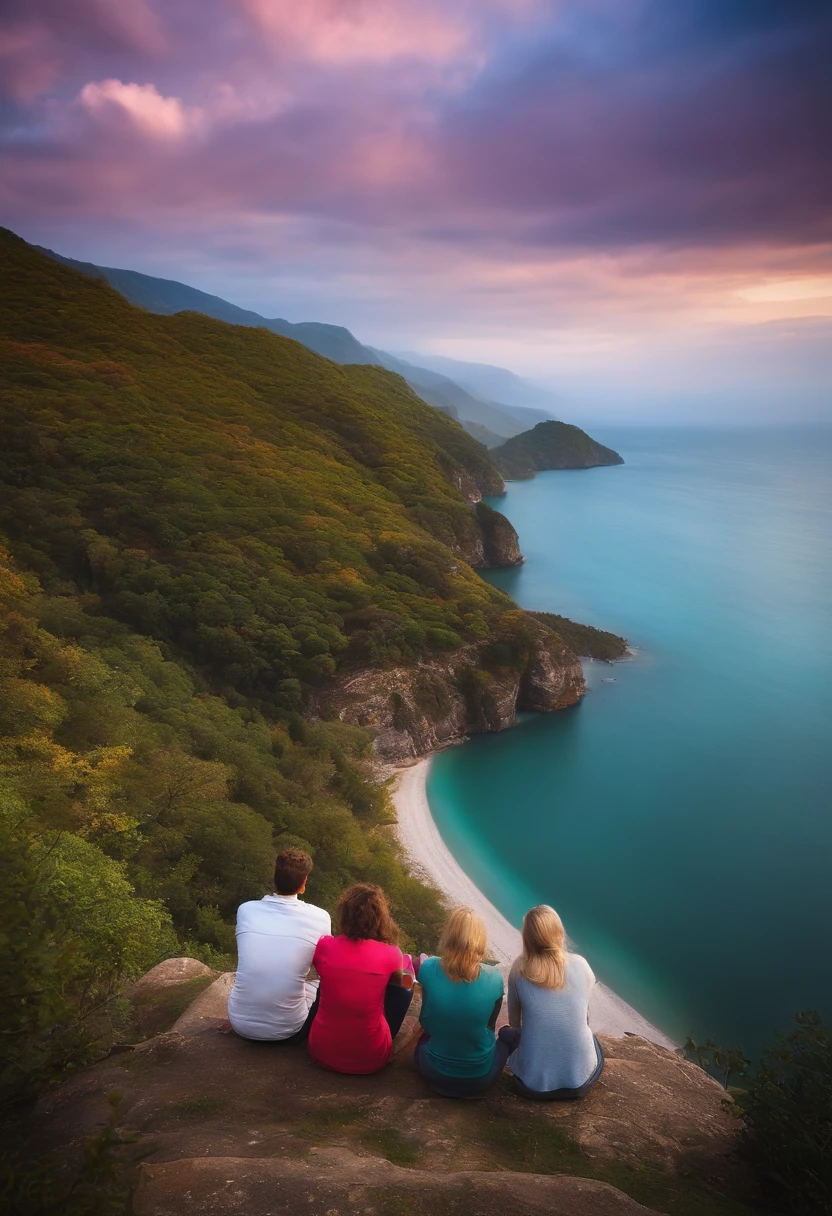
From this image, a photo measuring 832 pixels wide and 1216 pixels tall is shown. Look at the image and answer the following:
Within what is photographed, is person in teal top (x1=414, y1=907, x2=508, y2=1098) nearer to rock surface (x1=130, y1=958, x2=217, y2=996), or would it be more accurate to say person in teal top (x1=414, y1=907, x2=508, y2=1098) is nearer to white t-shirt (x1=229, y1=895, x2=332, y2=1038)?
white t-shirt (x1=229, y1=895, x2=332, y2=1038)

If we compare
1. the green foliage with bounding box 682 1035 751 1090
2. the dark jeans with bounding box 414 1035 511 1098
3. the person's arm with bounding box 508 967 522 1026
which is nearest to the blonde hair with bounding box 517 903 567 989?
the person's arm with bounding box 508 967 522 1026

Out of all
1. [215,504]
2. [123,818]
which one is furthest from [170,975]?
[215,504]

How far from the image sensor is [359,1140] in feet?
15.3

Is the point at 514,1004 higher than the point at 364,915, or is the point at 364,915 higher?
the point at 364,915

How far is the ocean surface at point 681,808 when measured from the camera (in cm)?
2731

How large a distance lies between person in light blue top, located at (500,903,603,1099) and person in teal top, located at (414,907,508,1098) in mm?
215

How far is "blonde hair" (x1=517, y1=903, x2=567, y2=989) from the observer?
5.16m

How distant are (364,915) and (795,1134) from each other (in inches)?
141

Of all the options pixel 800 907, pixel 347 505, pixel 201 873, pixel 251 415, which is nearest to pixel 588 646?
pixel 347 505

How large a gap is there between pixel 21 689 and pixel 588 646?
50979 mm

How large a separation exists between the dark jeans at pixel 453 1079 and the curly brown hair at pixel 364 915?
109cm

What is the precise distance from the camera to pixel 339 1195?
3.74 meters

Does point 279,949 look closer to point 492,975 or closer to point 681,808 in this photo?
point 492,975

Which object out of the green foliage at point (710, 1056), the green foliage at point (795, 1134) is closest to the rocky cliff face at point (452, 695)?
the green foliage at point (710, 1056)
